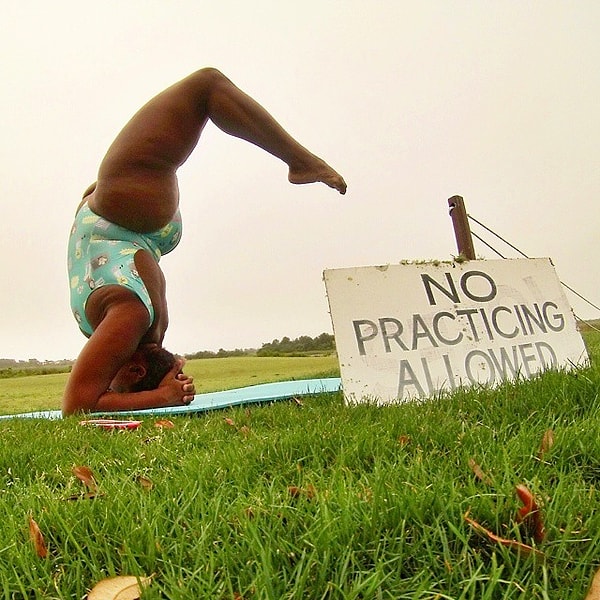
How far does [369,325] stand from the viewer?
1652 millimetres

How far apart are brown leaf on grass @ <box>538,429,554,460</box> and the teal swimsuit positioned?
1.51m

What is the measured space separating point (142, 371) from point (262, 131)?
101cm

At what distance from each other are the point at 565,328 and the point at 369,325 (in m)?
0.73

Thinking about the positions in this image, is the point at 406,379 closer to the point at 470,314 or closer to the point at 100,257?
the point at 470,314

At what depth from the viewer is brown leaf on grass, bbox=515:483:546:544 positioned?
56 centimetres

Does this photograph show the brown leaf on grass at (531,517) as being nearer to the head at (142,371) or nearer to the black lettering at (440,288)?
the black lettering at (440,288)

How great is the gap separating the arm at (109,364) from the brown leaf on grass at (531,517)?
62.5 inches

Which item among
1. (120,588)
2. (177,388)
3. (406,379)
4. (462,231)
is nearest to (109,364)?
(177,388)

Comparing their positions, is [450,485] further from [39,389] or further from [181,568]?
[39,389]

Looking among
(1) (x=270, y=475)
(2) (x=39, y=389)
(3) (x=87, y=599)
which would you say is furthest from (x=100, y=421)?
(2) (x=39, y=389)

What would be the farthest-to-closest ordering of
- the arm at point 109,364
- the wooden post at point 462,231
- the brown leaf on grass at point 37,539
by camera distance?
the wooden post at point 462,231 → the arm at point 109,364 → the brown leaf on grass at point 37,539

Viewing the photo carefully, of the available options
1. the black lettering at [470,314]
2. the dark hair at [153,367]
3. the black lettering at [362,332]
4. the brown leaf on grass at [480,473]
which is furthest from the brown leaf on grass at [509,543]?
the dark hair at [153,367]

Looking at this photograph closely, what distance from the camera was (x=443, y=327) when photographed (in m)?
1.71

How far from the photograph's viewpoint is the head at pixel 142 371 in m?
2.13
